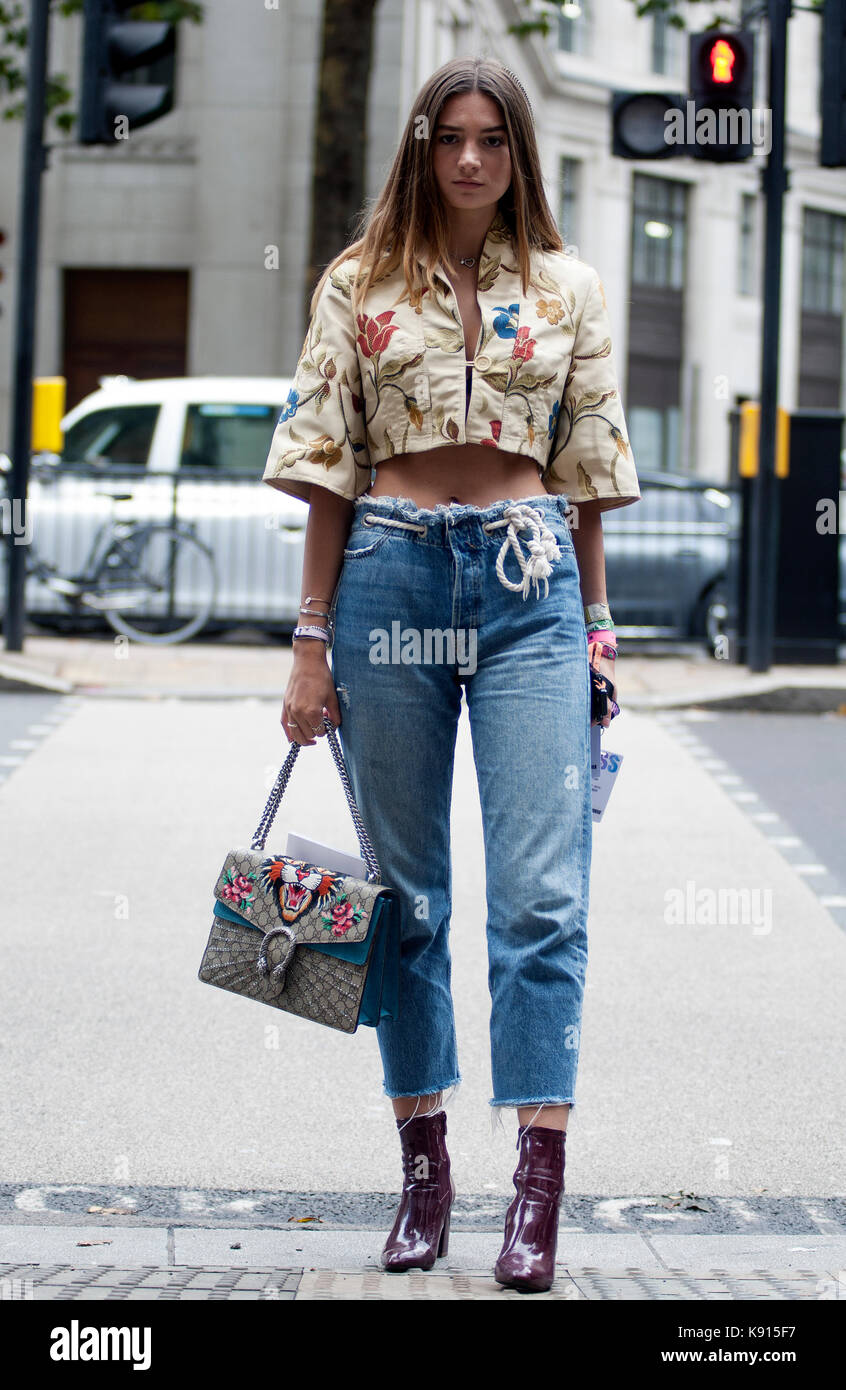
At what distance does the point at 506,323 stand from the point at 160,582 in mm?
9934

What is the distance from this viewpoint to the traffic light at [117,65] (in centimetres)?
1009

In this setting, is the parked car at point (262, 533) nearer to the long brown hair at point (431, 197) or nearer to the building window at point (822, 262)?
the long brown hair at point (431, 197)

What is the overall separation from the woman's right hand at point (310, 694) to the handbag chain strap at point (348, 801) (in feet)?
0.06

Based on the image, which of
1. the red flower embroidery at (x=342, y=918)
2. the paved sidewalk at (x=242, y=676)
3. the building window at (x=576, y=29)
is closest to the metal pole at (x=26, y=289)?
the paved sidewalk at (x=242, y=676)

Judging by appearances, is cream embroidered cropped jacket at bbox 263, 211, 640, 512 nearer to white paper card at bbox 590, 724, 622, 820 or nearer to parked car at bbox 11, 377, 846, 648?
white paper card at bbox 590, 724, 622, 820

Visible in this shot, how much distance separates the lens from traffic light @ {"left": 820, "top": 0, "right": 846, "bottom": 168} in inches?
396

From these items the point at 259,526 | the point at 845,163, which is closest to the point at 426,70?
the point at 259,526

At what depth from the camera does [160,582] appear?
12984mm

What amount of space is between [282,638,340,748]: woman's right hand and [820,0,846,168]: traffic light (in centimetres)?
758

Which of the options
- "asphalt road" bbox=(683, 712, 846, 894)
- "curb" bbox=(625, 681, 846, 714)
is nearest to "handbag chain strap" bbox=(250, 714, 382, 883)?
"asphalt road" bbox=(683, 712, 846, 894)

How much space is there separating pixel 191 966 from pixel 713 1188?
6.59 feet
